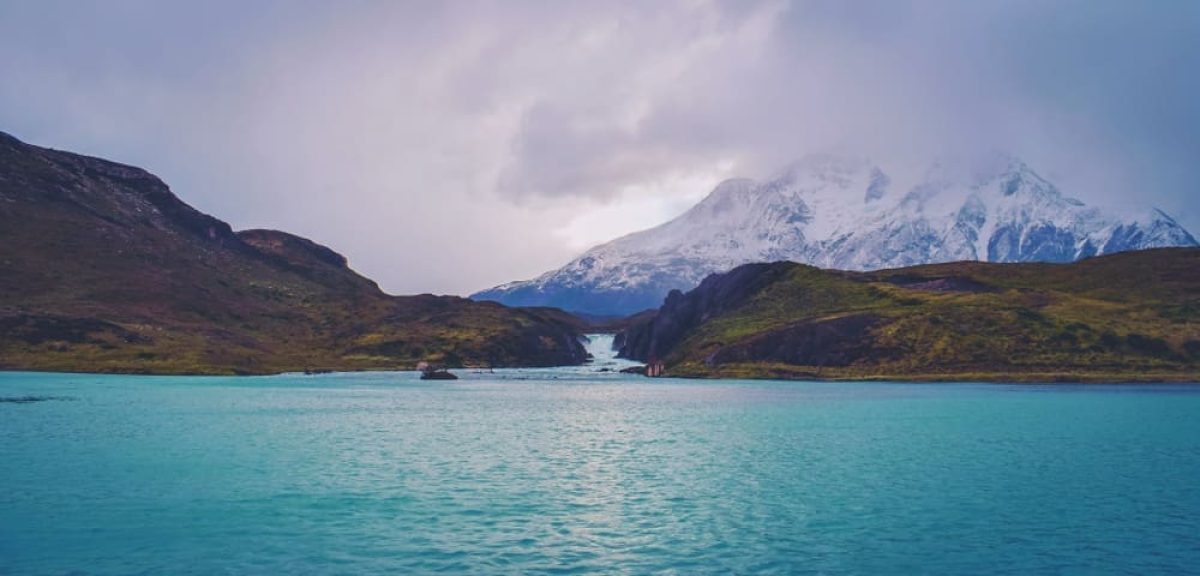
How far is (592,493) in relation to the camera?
6041 centimetres

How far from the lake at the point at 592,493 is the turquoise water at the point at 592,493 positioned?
27 centimetres

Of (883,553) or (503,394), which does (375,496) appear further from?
(503,394)

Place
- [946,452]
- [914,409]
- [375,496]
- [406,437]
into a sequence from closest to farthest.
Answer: [375,496] < [946,452] < [406,437] < [914,409]

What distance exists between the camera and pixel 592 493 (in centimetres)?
6041

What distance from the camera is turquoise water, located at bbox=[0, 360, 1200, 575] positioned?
1674 inches

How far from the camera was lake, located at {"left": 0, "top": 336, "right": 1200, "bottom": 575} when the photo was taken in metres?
42.5

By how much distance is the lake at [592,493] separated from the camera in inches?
1674

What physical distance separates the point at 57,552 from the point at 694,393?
152195 mm

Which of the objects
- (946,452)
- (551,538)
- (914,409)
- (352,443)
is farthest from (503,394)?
(551,538)

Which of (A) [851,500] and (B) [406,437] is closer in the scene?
(A) [851,500]

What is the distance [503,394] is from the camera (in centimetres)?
18188

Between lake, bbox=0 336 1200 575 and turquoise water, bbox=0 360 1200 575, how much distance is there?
0.27 metres

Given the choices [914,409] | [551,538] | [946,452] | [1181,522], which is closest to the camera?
[551,538]

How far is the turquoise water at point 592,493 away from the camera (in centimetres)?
4253
